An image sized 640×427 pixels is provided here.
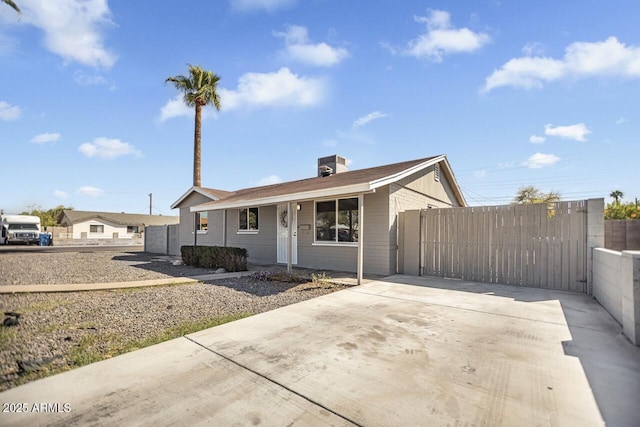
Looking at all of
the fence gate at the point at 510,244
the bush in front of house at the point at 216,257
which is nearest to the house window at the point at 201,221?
the bush in front of house at the point at 216,257

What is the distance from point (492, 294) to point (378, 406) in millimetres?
5303

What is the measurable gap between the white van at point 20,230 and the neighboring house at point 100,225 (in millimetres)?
9809

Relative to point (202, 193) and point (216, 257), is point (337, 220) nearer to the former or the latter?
point (216, 257)

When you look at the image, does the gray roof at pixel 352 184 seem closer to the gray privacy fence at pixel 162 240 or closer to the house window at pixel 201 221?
the house window at pixel 201 221

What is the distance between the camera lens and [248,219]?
13430 mm

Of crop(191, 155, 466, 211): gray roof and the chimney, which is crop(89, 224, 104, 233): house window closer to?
crop(191, 155, 466, 211): gray roof

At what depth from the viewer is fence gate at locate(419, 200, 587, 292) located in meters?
6.64

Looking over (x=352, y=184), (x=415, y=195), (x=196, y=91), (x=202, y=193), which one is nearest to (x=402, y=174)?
(x=352, y=184)

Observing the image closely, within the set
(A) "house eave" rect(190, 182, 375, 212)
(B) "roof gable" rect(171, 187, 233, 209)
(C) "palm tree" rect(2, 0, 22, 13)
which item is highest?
(C) "palm tree" rect(2, 0, 22, 13)

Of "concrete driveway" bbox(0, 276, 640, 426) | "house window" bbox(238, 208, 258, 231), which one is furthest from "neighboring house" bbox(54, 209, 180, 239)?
"concrete driveway" bbox(0, 276, 640, 426)

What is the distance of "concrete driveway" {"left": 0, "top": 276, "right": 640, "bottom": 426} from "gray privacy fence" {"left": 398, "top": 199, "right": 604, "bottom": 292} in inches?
97.5

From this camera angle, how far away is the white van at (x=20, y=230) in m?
26.4

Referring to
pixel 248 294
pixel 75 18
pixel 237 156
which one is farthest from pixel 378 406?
pixel 237 156

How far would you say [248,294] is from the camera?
21.1ft
